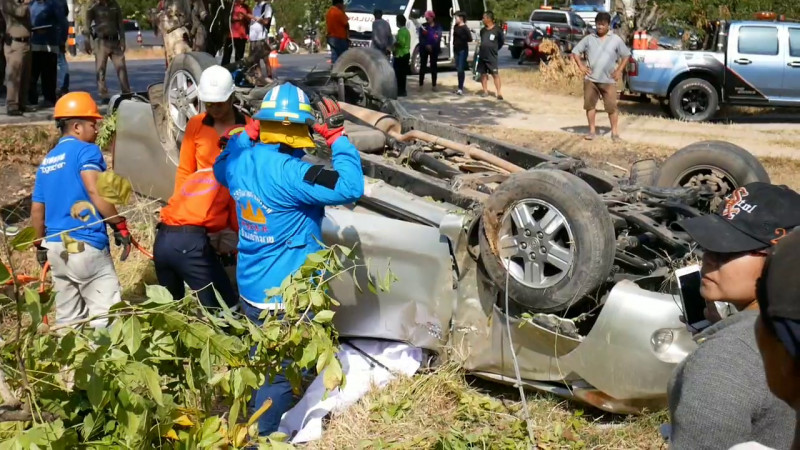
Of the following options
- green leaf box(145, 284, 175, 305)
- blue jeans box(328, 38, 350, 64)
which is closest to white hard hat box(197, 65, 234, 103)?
green leaf box(145, 284, 175, 305)

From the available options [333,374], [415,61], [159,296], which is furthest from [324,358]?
[415,61]

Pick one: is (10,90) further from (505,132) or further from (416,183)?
(416,183)

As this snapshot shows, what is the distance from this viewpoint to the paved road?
37.0 ft

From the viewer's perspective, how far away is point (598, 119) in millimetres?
15094

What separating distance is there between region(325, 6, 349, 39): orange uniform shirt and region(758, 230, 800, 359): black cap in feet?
51.4

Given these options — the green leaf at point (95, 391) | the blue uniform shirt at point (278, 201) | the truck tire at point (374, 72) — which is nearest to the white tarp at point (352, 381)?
the blue uniform shirt at point (278, 201)

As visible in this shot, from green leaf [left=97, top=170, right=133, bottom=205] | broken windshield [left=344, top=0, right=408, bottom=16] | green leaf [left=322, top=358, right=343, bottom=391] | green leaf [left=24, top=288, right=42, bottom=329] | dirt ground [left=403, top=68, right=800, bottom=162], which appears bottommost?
dirt ground [left=403, top=68, right=800, bottom=162]

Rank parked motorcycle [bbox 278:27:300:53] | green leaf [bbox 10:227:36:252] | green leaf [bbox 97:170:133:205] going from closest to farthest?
green leaf [bbox 10:227:36:252]
green leaf [bbox 97:170:133:205]
parked motorcycle [bbox 278:27:300:53]

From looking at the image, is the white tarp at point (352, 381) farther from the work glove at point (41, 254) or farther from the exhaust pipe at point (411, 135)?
the work glove at point (41, 254)

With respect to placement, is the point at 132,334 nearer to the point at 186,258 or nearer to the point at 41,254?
the point at 186,258

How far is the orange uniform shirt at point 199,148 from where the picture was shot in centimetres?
512

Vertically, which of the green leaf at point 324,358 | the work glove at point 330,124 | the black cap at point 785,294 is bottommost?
the green leaf at point 324,358

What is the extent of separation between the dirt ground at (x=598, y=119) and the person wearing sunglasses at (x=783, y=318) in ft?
33.8

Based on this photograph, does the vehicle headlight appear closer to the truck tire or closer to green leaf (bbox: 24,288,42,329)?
green leaf (bbox: 24,288,42,329)
